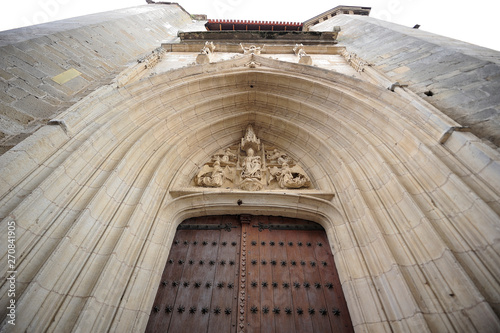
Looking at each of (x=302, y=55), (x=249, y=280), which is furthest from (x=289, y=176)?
(x=302, y=55)

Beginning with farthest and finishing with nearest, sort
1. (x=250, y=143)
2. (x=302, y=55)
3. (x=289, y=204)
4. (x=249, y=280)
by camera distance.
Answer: (x=302, y=55) → (x=250, y=143) → (x=289, y=204) → (x=249, y=280)

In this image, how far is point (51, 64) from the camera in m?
4.53

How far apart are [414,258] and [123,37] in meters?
9.56

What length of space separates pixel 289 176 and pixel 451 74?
3460mm

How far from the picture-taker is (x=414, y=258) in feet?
8.46

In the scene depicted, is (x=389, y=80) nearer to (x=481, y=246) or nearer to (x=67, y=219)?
(x=481, y=246)

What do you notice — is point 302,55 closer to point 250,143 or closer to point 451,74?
point 250,143

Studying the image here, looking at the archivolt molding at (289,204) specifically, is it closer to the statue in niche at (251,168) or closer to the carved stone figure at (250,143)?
the statue in niche at (251,168)

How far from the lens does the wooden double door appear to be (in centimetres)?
289

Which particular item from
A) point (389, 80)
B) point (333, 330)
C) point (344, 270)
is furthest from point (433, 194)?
point (389, 80)

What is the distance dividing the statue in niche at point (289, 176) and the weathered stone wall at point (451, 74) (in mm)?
2504

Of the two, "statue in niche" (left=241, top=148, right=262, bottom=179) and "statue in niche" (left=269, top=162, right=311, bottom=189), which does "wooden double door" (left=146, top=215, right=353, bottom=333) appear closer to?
"statue in niche" (left=269, top=162, right=311, bottom=189)

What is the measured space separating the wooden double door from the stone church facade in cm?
18

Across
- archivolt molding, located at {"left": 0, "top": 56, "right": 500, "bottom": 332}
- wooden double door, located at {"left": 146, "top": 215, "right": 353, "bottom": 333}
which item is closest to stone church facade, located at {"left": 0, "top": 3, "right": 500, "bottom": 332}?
archivolt molding, located at {"left": 0, "top": 56, "right": 500, "bottom": 332}
